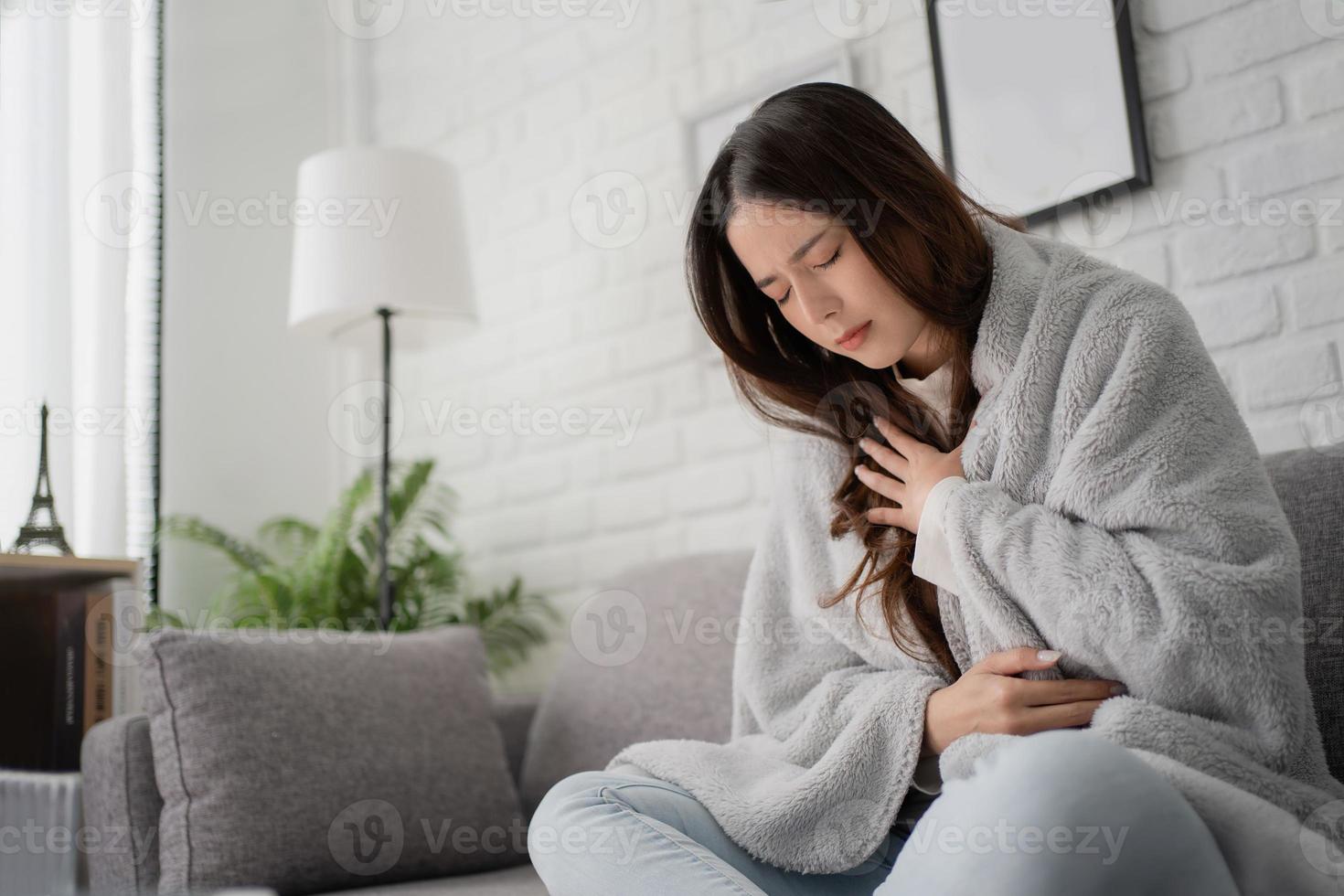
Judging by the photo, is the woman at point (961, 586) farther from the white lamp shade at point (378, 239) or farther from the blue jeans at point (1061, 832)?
the white lamp shade at point (378, 239)

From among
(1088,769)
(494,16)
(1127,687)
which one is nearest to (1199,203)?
(1127,687)

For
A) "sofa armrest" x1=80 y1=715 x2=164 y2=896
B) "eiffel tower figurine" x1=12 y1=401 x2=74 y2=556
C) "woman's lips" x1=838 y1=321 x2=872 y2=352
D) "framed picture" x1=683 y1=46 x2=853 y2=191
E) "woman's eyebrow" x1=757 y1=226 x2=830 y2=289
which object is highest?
"framed picture" x1=683 y1=46 x2=853 y2=191

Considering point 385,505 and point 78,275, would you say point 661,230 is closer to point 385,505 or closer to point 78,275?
point 385,505

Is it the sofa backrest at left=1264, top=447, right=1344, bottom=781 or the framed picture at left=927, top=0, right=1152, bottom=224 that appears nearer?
the sofa backrest at left=1264, top=447, right=1344, bottom=781

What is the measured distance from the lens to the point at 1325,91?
142 cm

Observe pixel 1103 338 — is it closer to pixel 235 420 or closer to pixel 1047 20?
pixel 1047 20

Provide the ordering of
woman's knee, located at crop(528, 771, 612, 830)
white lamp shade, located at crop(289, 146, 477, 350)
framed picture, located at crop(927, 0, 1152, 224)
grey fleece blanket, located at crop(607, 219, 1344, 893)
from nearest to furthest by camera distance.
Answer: grey fleece blanket, located at crop(607, 219, 1344, 893)
woman's knee, located at crop(528, 771, 612, 830)
framed picture, located at crop(927, 0, 1152, 224)
white lamp shade, located at crop(289, 146, 477, 350)

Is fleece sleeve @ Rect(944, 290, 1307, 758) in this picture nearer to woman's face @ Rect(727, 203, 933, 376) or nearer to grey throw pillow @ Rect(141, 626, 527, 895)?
woman's face @ Rect(727, 203, 933, 376)

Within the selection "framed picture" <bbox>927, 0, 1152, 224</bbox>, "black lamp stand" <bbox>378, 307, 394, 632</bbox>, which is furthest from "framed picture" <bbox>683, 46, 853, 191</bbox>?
"black lamp stand" <bbox>378, 307, 394, 632</bbox>

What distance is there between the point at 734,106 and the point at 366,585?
120 cm

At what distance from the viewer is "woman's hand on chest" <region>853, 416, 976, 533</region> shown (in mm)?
1175

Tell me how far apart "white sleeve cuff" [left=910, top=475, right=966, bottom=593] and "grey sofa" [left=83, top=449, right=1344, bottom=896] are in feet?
1.29

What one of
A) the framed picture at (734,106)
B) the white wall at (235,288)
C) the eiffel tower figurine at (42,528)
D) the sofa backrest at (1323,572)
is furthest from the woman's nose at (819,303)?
the white wall at (235,288)

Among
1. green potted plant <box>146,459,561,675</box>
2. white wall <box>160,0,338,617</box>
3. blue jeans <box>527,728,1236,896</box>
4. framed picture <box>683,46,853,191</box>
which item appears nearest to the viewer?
blue jeans <box>527,728,1236,896</box>
